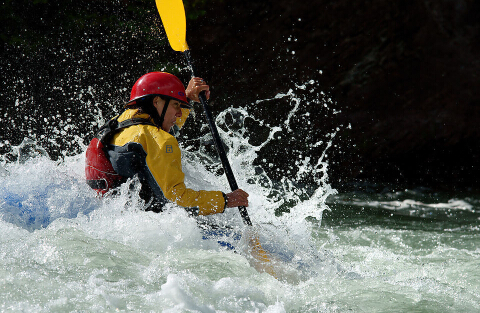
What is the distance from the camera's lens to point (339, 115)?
802cm

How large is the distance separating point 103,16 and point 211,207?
6.11 m

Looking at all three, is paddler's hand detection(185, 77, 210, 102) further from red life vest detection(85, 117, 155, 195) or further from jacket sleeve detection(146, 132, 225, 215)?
jacket sleeve detection(146, 132, 225, 215)

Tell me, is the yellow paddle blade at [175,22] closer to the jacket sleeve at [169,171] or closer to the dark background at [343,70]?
the jacket sleeve at [169,171]

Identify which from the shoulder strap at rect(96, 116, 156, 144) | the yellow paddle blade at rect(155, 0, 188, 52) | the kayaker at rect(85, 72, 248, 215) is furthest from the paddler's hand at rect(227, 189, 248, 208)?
the yellow paddle blade at rect(155, 0, 188, 52)

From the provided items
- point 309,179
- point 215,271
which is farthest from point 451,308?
point 309,179

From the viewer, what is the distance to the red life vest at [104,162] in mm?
2908

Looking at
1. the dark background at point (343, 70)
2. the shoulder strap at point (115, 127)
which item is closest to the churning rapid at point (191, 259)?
the shoulder strap at point (115, 127)

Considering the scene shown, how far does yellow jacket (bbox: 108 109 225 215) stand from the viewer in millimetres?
2727

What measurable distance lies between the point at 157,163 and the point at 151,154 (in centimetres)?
7

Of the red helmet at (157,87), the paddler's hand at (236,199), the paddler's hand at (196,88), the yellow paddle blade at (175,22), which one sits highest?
the yellow paddle blade at (175,22)

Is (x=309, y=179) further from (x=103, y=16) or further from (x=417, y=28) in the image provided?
(x=103, y=16)

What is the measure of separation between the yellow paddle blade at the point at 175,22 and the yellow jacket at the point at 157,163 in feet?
4.47

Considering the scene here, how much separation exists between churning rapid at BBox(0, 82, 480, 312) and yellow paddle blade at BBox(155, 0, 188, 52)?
1084 millimetres

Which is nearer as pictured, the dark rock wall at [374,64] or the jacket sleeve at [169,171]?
the jacket sleeve at [169,171]
